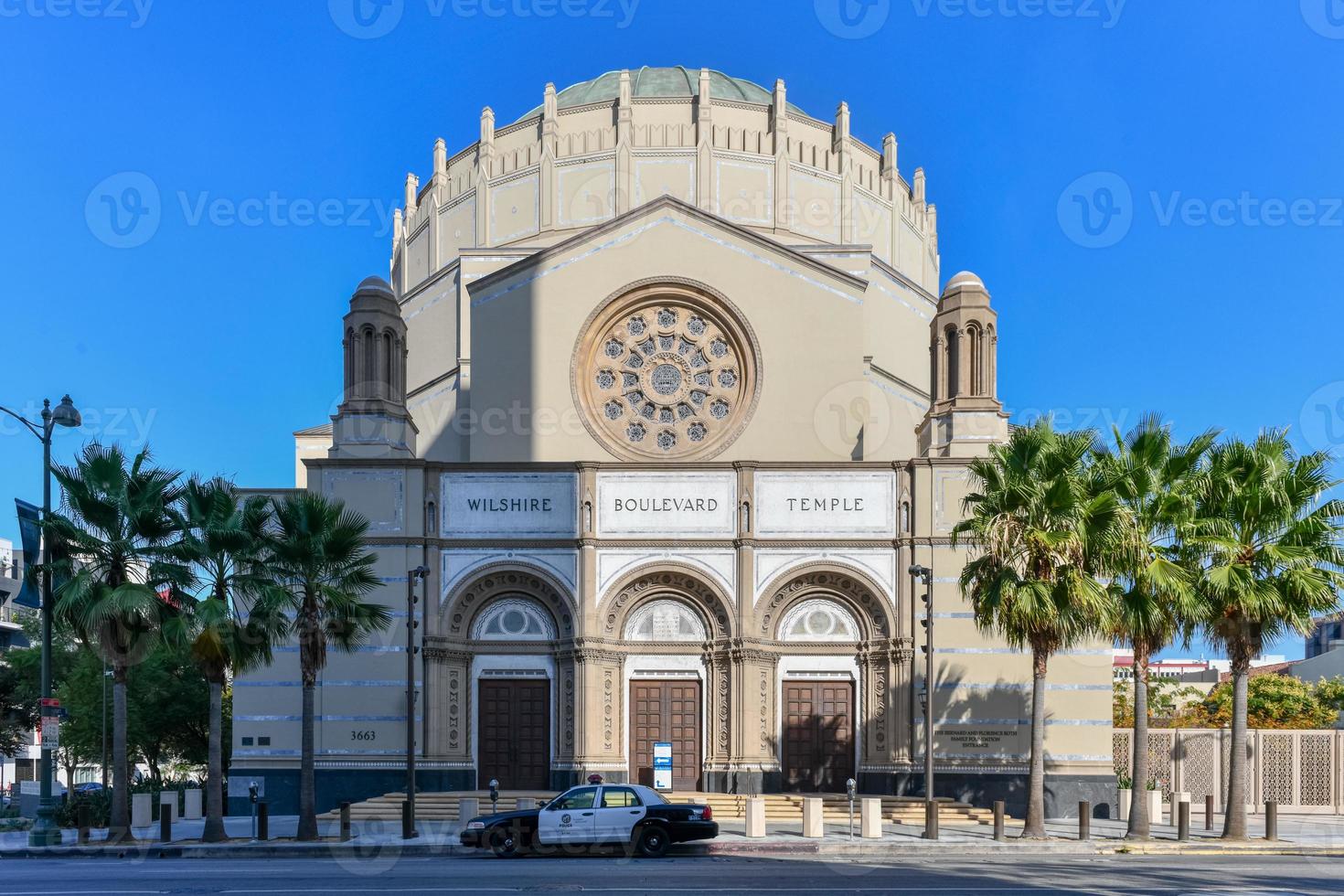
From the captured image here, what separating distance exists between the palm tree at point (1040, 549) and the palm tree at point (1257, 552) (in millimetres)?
2556

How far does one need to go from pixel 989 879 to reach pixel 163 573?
1768 cm

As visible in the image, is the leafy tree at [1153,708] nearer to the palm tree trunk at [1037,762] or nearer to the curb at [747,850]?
the palm tree trunk at [1037,762]

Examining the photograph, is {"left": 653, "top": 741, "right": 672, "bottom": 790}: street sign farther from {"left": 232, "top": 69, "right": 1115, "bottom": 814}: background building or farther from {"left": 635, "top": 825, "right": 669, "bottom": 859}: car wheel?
{"left": 635, "top": 825, "right": 669, "bottom": 859}: car wheel

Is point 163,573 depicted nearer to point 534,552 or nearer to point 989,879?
point 534,552

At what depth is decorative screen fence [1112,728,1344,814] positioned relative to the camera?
37125 mm

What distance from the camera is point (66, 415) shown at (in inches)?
1105

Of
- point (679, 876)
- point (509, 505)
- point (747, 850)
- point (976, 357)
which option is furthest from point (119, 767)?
point (976, 357)

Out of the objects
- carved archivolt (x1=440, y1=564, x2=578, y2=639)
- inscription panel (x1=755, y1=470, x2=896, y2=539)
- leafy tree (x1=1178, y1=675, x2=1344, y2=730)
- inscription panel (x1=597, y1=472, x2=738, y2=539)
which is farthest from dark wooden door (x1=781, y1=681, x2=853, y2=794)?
leafy tree (x1=1178, y1=675, x2=1344, y2=730)

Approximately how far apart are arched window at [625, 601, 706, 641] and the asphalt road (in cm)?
1309

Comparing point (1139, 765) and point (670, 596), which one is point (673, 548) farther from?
point (1139, 765)

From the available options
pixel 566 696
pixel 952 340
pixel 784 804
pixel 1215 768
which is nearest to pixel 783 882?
pixel 784 804

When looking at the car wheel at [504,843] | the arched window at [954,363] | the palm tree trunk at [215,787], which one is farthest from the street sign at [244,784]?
the arched window at [954,363]

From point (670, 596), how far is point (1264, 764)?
1725cm

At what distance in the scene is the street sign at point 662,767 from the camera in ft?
115
